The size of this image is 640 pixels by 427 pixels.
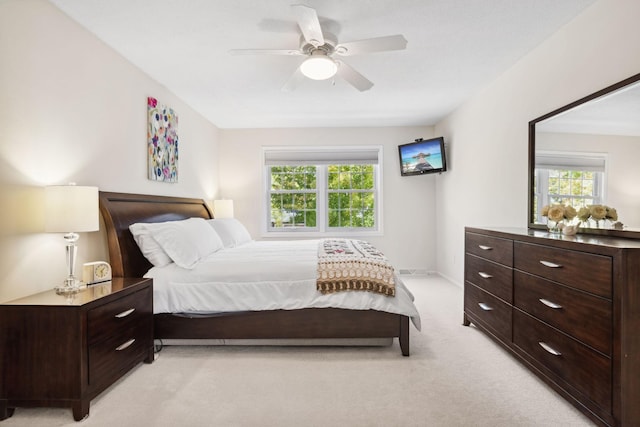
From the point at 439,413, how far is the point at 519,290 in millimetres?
1025

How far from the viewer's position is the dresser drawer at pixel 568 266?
1.61 meters

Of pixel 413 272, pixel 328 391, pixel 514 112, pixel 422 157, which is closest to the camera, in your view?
pixel 328 391

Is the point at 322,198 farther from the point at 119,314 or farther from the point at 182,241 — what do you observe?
the point at 119,314

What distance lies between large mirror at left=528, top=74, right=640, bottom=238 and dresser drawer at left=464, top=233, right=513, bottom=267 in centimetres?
47

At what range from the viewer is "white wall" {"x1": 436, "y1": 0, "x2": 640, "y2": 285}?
7.09 feet

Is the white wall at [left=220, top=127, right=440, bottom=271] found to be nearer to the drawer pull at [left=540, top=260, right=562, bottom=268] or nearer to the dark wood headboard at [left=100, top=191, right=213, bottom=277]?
the dark wood headboard at [left=100, top=191, right=213, bottom=277]

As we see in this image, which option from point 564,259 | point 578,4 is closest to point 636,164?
point 564,259

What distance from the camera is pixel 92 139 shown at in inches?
104

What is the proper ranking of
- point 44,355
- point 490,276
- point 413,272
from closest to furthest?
point 44,355
point 490,276
point 413,272

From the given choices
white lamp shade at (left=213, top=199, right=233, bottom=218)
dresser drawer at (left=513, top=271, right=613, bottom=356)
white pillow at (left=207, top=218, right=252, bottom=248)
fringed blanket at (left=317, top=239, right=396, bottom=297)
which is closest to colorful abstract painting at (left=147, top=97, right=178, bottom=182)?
white pillow at (left=207, top=218, right=252, bottom=248)

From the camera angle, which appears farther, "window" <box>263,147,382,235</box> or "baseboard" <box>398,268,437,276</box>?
"window" <box>263,147,382,235</box>

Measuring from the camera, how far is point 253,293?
260 centimetres

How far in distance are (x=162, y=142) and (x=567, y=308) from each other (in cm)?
376

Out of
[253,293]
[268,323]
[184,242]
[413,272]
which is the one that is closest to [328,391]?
[268,323]
